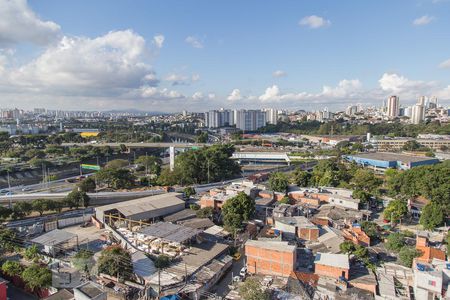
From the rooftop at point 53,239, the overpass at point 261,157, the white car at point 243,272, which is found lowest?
the overpass at point 261,157

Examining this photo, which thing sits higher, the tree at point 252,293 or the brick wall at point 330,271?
the tree at point 252,293

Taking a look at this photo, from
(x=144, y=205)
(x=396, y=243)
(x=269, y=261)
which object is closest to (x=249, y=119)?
(x=144, y=205)

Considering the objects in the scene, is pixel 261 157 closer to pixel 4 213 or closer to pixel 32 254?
pixel 4 213

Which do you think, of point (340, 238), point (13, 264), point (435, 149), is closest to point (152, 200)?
point (13, 264)

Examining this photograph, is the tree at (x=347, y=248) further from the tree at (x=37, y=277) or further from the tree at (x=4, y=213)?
the tree at (x=4, y=213)

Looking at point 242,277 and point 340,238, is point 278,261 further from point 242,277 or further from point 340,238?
point 340,238

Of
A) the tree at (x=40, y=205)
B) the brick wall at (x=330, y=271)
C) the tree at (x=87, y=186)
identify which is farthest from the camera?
the tree at (x=87, y=186)

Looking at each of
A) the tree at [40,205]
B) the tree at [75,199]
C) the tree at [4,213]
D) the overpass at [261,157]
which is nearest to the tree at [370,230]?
the tree at [75,199]
